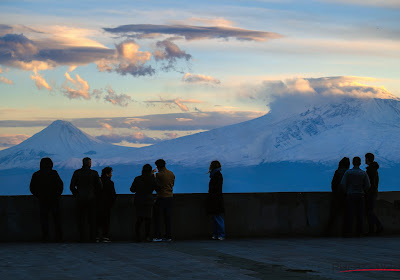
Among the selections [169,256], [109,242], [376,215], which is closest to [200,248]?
[169,256]

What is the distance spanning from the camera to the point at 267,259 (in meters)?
11.2

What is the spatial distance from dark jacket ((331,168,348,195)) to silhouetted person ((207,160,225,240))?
7.97ft

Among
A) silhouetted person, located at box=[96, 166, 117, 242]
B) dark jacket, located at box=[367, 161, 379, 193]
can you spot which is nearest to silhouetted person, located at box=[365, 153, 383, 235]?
dark jacket, located at box=[367, 161, 379, 193]

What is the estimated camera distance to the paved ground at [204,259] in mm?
9398

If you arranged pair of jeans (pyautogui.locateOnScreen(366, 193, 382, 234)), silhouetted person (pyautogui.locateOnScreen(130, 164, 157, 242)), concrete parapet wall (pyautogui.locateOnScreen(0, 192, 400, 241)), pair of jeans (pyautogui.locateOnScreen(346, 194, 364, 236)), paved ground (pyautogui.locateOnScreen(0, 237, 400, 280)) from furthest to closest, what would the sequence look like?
pair of jeans (pyautogui.locateOnScreen(366, 193, 382, 234)) < pair of jeans (pyautogui.locateOnScreen(346, 194, 364, 236)) < concrete parapet wall (pyautogui.locateOnScreen(0, 192, 400, 241)) < silhouetted person (pyautogui.locateOnScreen(130, 164, 157, 242)) < paved ground (pyautogui.locateOnScreen(0, 237, 400, 280))

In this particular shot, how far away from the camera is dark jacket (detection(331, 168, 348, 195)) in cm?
1602

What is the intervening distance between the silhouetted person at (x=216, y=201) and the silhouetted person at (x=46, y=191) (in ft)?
9.47

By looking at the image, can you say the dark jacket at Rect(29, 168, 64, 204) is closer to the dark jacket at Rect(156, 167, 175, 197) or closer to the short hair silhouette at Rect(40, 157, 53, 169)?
the short hair silhouette at Rect(40, 157, 53, 169)

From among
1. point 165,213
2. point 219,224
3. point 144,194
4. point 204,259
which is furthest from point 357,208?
point 204,259

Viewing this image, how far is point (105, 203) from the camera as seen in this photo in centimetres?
1500

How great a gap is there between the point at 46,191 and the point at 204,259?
481 centimetres

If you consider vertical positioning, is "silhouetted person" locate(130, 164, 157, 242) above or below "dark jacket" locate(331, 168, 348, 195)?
below

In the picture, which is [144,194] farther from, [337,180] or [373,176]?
[373,176]

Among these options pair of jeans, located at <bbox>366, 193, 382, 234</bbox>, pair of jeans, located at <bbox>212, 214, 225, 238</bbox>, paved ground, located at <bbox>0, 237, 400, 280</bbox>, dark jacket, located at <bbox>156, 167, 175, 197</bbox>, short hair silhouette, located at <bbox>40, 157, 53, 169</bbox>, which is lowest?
paved ground, located at <bbox>0, 237, 400, 280</bbox>
